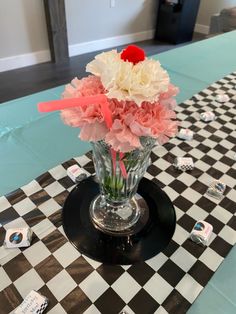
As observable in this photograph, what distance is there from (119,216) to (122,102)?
32 cm

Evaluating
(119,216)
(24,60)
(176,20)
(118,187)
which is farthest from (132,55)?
(176,20)

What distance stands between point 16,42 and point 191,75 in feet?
6.82

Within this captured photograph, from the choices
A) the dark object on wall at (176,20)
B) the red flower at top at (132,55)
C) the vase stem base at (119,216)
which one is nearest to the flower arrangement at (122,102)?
the red flower at top at (132,55)

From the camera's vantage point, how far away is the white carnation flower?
15.4 inches

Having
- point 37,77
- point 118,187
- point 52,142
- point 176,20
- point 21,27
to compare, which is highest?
point 118,187

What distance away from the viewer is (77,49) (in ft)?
10.4

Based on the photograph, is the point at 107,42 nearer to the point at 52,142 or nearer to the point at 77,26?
the point at 77,26

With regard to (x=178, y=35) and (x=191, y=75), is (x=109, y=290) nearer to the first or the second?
(x=191, y=75)

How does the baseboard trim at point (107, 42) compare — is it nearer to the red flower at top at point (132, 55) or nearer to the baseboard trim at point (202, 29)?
the baseboard trim at point (202, 29)

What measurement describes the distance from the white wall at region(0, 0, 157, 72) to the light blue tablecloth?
1.77 meters

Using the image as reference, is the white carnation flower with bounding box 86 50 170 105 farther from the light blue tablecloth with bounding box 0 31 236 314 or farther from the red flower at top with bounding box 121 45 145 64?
the light blue tablecloth with bounding box 0 31 236 314

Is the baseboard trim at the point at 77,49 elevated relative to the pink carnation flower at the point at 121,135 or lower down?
lower down

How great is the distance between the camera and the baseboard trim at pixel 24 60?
8.80 feet

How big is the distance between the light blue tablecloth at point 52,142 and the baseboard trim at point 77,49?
1.87 metres
